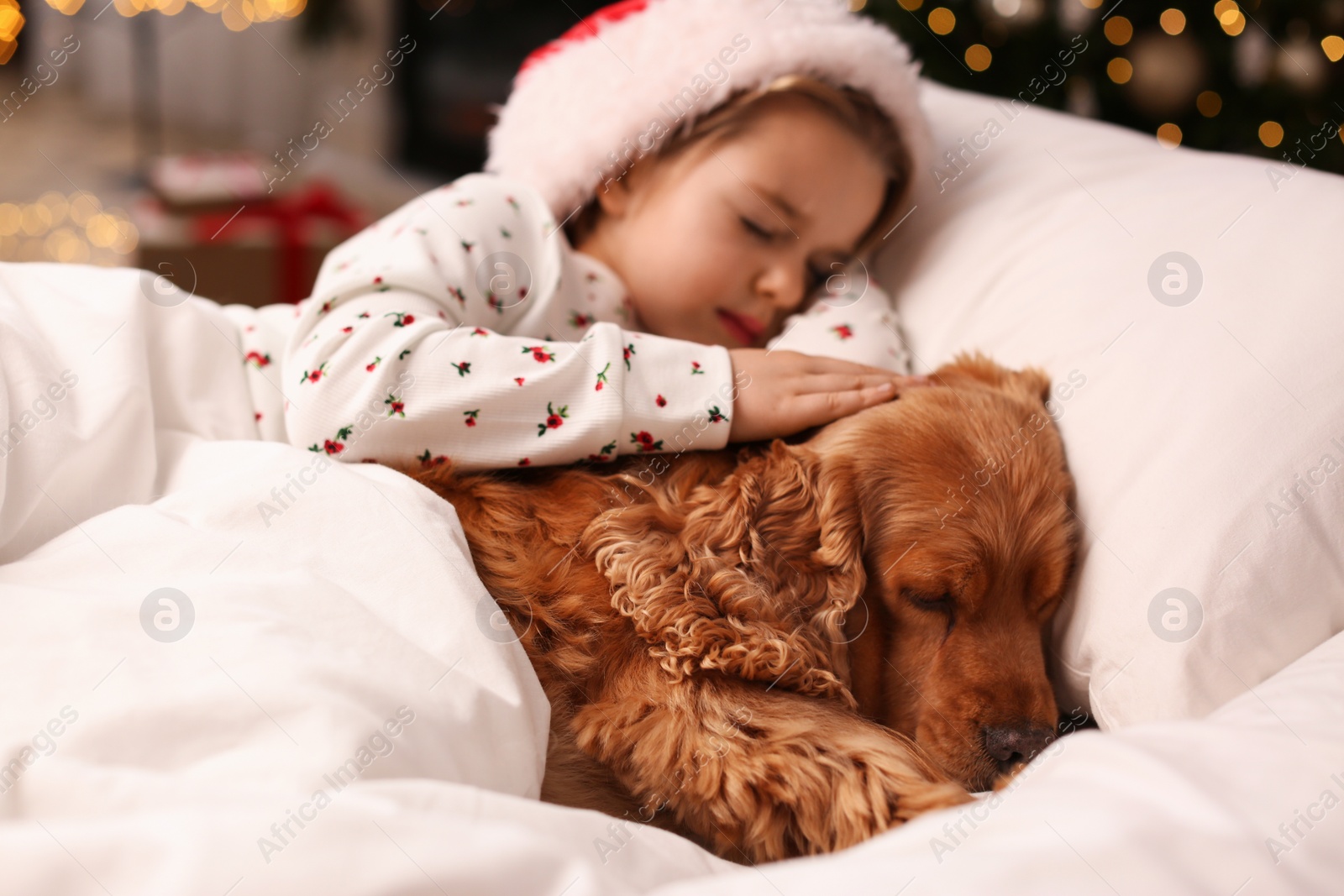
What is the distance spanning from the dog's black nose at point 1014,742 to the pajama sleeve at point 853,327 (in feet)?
2.49

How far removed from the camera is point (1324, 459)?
4.34 feet

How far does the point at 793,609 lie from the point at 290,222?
12.0ft

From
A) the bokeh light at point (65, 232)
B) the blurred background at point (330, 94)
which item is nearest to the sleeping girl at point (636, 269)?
the blurred background at point (330, 94)

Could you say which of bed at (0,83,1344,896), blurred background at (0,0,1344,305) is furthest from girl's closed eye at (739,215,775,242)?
blurred background at (0,0,1344,305)

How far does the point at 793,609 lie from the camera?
4.88 ft

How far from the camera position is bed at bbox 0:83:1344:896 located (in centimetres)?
91

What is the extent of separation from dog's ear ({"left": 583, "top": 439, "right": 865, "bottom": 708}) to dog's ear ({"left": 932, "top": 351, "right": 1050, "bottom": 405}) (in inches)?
14.9

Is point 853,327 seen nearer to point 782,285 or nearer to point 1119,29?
point 782,285

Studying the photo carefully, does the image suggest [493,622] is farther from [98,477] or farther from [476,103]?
[476,103]

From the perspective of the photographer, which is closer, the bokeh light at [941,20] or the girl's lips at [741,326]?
the girl's lips at [741,326]

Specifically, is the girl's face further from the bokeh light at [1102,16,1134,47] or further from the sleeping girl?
the bokeh light at [1102,16,1134,47]

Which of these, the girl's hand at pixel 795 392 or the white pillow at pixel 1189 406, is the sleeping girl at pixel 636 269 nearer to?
the girl's hand at pixel 795 392

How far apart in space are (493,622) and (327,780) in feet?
1.10

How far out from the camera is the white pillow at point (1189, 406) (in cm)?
131
